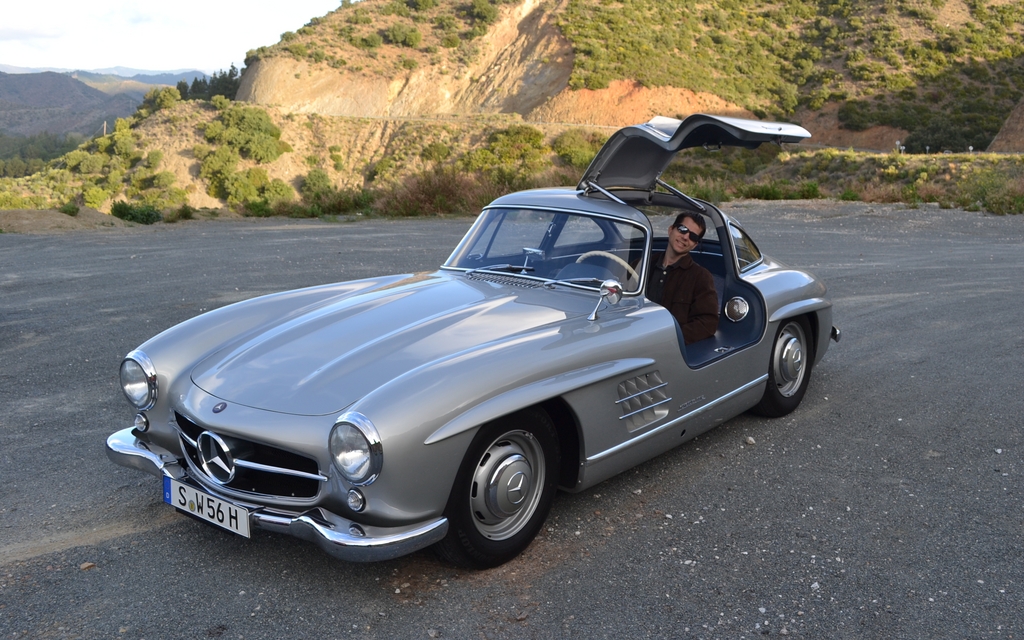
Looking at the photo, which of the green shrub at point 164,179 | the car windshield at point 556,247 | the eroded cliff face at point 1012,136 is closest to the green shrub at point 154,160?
the green shrub at point 164,179

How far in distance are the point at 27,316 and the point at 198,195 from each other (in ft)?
146

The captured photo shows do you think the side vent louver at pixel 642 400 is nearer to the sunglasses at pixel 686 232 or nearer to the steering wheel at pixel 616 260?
the steering wheel at pixel 616 260

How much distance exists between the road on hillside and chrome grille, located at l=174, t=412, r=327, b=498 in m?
0.37

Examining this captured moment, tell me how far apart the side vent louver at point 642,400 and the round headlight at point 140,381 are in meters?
2.10

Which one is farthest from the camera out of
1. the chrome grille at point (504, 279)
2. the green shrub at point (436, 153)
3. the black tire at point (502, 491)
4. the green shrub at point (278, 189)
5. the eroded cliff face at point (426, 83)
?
the eroded cliff face at point (426, 83)

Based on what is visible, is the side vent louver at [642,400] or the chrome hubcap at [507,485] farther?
the side vent louver at [642,400]

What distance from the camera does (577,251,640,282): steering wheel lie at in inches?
171

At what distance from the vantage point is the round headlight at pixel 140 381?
3.65 m

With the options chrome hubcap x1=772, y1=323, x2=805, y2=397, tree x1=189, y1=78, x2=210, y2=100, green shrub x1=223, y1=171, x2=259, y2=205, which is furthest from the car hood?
tree x1=189, y1=78, x2=210, y2=100

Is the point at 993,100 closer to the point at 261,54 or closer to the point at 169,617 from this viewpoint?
the point at 261,54

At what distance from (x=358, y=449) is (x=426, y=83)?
65640 millimetres

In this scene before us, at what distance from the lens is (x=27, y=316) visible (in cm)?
786

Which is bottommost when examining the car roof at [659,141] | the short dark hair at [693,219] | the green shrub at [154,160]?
the green shrub at [154,160]

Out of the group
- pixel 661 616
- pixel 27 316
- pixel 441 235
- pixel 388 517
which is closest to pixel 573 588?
pixel 661 616
